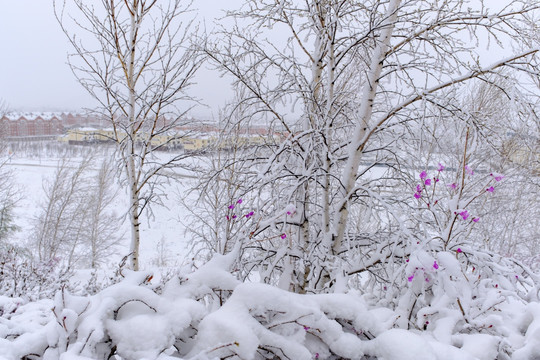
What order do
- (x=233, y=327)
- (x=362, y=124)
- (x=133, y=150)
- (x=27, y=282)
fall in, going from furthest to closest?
(x=133, y=150) < (x=27, y=282) < (x=362, y=124) < (x=233, y=327)

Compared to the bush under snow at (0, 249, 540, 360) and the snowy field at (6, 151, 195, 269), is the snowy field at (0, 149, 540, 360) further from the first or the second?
the snowy field at (6, 151, 195, 269)

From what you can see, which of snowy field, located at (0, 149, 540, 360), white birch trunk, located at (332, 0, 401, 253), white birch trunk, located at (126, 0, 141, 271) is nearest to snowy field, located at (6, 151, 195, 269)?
white birch trunk, located at (126, 0, 141, 271)

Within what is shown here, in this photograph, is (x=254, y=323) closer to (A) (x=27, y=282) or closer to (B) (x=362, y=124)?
(B) (x=362, y=124)

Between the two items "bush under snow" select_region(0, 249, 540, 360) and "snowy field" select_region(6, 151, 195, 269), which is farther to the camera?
"snowy field" select_region(6, 151, 195, 269)

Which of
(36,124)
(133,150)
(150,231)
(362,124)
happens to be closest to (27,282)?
(133,150)

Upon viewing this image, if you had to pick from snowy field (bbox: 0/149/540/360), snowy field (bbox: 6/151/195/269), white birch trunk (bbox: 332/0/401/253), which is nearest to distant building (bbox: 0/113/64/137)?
snowy field (bbox: 6/151/195/269)

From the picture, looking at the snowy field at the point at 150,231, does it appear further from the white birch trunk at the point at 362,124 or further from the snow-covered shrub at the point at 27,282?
the white birch trunk at the point at 362,124

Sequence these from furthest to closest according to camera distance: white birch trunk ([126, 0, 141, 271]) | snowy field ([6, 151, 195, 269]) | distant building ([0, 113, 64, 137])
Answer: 1. distant building ([0, 113, 64, 137])
2. snowy field ([6, 151, 195, 269])
3. white birch trunk ([126, 0, 141, 271])

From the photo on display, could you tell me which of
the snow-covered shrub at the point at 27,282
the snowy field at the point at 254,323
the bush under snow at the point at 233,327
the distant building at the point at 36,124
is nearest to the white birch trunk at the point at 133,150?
the snow-covered shrub at the point at 27,282

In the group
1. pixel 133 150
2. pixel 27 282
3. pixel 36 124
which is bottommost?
pixel 27 282

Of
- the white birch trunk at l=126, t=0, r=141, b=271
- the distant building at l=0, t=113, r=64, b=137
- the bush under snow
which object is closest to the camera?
the bush under snow

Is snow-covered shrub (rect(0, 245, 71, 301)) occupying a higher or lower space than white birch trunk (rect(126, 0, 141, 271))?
lower

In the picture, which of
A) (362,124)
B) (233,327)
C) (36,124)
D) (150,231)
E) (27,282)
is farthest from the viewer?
(36,124)

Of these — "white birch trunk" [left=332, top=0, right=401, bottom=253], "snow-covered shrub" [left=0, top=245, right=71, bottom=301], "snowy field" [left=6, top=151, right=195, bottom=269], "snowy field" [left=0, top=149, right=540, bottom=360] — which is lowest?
"snowy field" [left=6, top=151, right=195, bottom=269]
